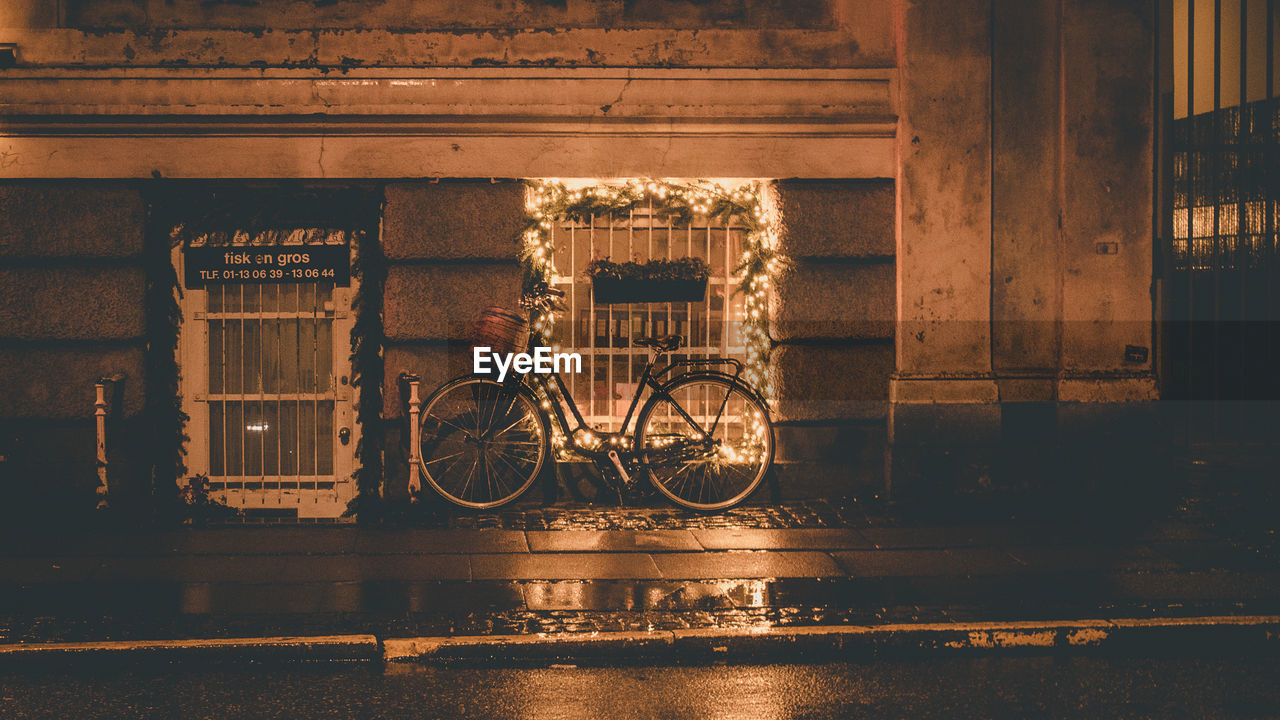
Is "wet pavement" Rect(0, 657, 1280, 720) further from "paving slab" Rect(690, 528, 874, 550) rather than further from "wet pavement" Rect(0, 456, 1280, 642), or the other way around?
"paving slab" Rect(690, 528, 874, 550)

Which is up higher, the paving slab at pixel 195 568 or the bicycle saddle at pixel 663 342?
the bicycle saddle at pixel 663 342

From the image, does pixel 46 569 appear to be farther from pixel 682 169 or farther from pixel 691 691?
pixel 682 169

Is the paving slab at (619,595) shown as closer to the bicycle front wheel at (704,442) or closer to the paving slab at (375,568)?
the paving slab at (375,568)

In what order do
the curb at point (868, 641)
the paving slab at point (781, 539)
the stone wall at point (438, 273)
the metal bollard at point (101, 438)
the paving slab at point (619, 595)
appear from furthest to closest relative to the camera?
the stone wall at point (438, 273) → the metal bollard at point (101, 438) → the paving slab at point (781, 539) → the paving slab at point (619, 595) → the curb at point (868, 641)

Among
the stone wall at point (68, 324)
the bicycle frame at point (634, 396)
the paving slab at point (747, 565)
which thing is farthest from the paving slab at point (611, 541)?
the stone wall at point (68, 324)

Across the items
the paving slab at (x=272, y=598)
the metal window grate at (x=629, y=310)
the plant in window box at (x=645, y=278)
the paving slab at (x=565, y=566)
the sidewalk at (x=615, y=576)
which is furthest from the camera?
the metal window grate at (x=629, y=310)

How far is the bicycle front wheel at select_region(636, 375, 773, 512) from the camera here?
8578mm

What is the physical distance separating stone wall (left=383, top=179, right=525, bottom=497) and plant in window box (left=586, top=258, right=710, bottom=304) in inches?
27.2

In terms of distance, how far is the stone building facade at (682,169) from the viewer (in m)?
8.55

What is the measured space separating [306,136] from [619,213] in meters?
2.62

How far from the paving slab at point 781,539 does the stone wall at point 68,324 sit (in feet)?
15.3

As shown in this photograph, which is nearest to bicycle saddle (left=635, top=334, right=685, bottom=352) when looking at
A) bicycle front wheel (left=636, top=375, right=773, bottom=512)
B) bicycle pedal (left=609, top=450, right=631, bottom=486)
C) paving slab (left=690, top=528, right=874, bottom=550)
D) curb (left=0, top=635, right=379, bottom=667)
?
bicycle front wheel (left=636, top=375, right=773, bottom=512)
